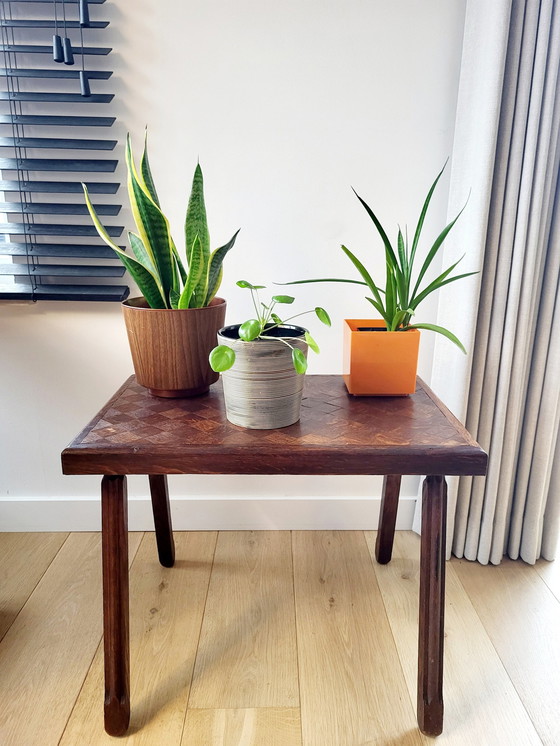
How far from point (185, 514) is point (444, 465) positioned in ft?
3.24

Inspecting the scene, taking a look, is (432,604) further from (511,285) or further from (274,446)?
(511,285)

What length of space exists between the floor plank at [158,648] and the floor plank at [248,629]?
0.03 m

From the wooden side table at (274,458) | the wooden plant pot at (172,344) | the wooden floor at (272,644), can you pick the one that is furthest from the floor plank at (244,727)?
the wooden plant pot at (172,344)

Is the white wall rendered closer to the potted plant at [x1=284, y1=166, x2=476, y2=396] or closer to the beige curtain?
the beige curtain

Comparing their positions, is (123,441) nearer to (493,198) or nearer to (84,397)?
(84,397)

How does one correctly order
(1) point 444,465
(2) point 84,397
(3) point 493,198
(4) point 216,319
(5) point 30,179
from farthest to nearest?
(2) point 84,397 < (5) point 30,179 < (3) point 493,198 < (4) point 216,319 < (1) point 444,465

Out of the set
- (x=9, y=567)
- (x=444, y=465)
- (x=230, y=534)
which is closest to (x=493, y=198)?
(x=444, y=465)

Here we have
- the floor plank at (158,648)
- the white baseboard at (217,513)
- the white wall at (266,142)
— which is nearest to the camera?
the floor plank at (158,648)

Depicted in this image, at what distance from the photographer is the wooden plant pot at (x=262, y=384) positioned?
43.0 inches

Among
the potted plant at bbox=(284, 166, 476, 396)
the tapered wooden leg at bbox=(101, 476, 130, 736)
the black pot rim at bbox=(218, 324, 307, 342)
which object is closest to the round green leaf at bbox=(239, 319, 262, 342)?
the black pot rim at bbox=(218, 324, 307, 342)

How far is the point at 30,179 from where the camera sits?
1.59m

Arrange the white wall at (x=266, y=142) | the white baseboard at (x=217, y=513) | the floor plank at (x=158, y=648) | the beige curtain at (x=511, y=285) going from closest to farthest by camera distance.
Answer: the floor plank at (x=158, y=648)
the beige curtain at (x=511, y=285)
the white wall at (x=266, y=142)
the white baseboard at (x=217, y=513)

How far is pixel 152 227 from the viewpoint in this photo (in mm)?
1225

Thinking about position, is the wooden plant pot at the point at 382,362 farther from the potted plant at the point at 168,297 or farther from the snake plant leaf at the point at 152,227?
the snake plant leaf at the point at 152,227
